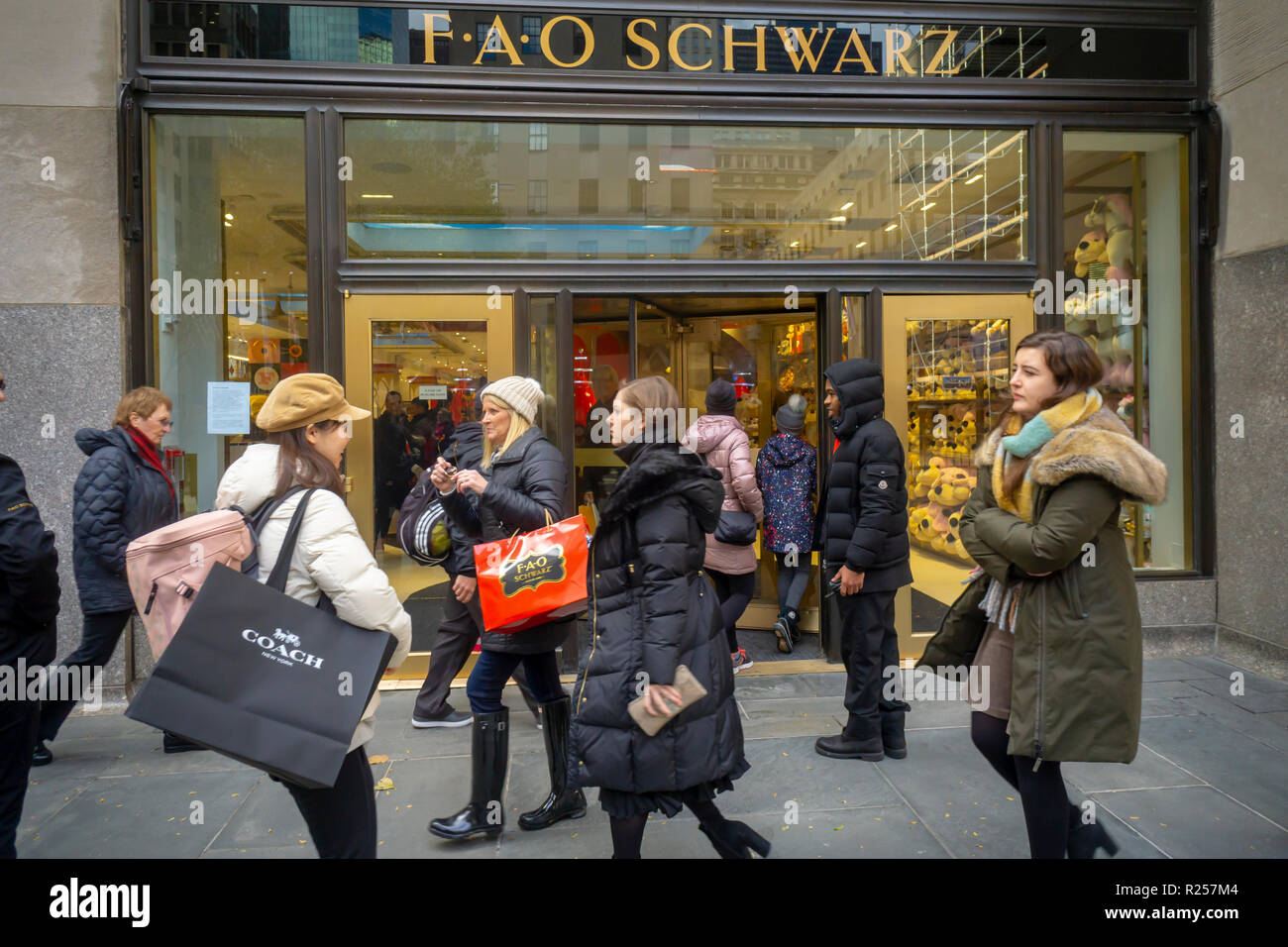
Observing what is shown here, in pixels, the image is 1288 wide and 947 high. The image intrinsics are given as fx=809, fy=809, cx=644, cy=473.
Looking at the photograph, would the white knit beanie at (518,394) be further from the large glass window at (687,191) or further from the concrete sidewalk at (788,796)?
the large glass window at (687,191)

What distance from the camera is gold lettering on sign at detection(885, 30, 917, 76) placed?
19.8 ft

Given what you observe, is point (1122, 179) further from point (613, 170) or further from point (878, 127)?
point (613, 170)

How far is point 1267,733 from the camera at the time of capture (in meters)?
4.53

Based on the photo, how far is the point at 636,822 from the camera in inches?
109

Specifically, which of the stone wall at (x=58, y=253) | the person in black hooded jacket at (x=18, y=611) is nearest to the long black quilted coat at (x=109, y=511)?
the stone wall at (x=58, y=253)

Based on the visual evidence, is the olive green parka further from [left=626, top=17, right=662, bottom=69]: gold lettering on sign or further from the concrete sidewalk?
[left=626, top=17, right=662, bottom=69]: gold lettering on sign

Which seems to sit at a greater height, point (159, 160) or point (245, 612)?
point (159, 160)

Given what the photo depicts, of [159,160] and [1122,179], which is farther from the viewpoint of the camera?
[1122,179]

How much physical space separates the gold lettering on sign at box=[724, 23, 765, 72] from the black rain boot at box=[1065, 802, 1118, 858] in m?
5.20

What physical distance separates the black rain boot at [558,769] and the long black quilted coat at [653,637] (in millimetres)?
885

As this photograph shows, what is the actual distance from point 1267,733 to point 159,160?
25.7 ft

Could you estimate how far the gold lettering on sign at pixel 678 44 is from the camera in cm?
587

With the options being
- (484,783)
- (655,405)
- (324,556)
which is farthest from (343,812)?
(655,405)

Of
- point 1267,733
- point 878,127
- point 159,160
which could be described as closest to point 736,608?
point 1267,733
